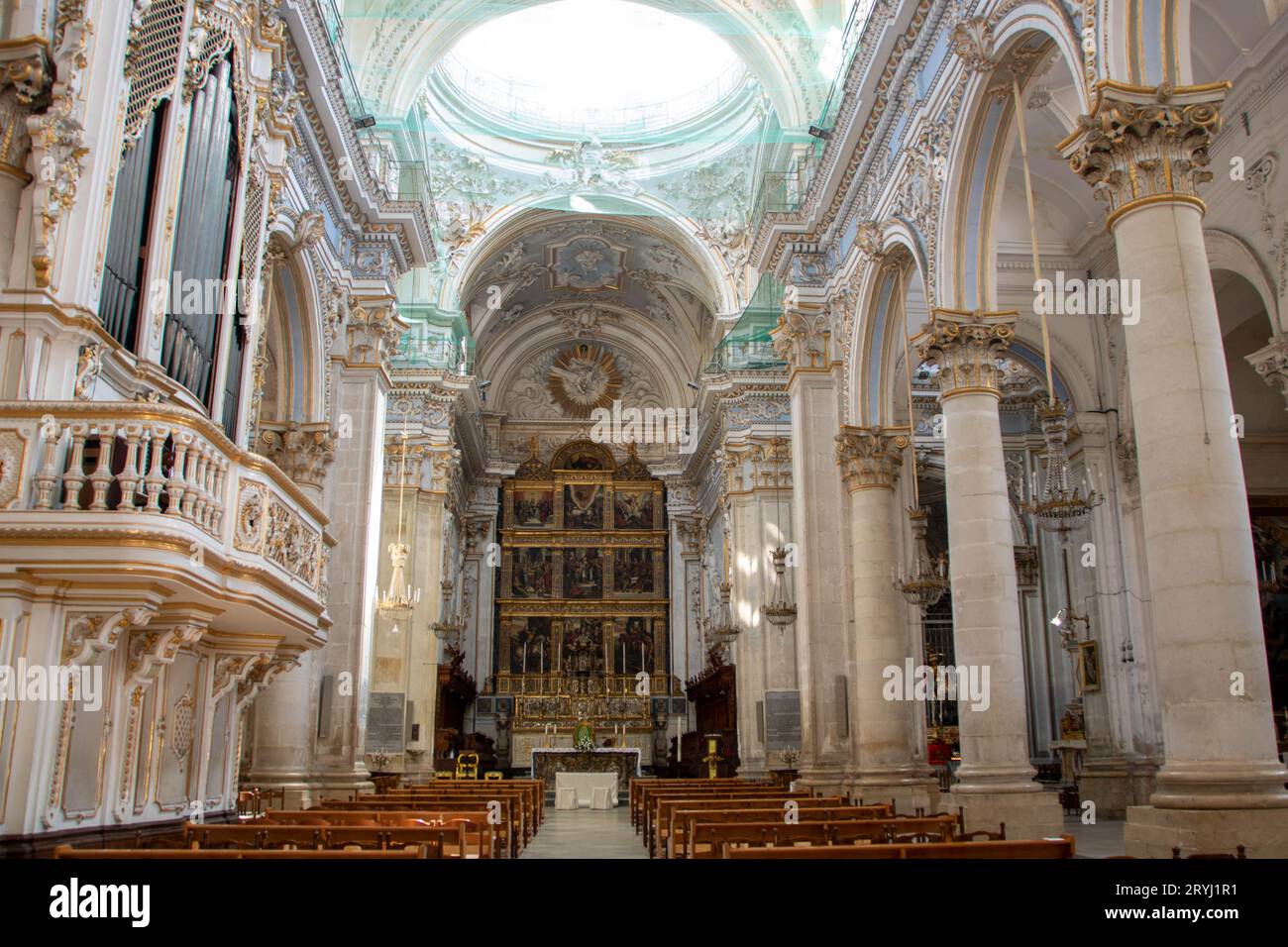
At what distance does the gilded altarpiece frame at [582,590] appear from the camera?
117 feet

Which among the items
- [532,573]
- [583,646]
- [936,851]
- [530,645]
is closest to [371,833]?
[936,851]

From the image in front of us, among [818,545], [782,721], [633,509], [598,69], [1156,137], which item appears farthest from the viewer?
[633,509]

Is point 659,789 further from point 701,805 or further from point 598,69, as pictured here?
point 598,69

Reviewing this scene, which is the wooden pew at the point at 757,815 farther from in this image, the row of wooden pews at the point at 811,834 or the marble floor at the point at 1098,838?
the marble floor at the point at 1098,838

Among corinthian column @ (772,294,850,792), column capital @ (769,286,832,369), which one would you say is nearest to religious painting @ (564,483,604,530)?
corinthian column @ (772,294,850,792)

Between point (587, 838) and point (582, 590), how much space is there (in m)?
21.2

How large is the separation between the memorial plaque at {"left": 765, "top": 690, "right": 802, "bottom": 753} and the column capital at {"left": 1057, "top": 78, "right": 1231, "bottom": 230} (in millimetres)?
15712

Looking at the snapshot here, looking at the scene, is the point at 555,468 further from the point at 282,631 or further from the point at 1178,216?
the point at 1178,216

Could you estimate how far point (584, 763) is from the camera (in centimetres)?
3080

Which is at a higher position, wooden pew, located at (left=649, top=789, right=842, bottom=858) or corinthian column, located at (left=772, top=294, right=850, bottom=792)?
corinthian column, located at (left=772, top=294, right=850, bottom=792)

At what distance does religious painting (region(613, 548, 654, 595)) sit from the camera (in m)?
37.8

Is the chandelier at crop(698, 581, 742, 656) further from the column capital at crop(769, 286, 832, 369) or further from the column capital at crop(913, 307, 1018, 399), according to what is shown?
the column capital at crop(913, 307, 1018, 399)

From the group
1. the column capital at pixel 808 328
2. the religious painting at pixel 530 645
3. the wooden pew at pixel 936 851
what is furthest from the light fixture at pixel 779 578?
the wooden pew at pixel 936 851
